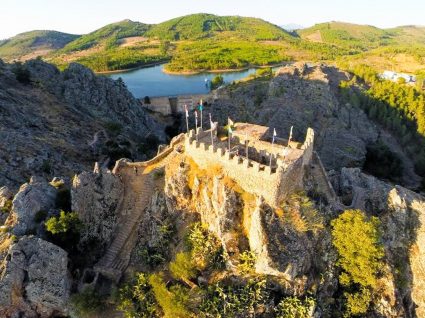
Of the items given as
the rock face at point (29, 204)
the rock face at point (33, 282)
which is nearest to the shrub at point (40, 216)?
the rock face at point (29, 204)

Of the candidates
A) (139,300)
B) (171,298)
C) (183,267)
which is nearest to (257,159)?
(183,267)

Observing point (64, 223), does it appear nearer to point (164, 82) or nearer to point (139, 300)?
point (139, 300)

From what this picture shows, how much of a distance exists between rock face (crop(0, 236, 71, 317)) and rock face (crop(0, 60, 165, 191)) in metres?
18.0

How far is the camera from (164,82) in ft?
530

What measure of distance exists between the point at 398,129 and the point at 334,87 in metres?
24.1

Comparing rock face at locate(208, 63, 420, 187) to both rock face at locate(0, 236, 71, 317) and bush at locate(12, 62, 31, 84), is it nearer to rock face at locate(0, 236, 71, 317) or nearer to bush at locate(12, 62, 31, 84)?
bush at locate(12, 62, 31, 84)

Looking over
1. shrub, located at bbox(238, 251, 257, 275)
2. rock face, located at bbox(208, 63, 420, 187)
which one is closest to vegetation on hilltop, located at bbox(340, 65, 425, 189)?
rock face, located at bbox(208, 63, 420, 187)

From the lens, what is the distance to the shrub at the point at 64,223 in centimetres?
3309

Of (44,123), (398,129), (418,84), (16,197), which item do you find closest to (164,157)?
(16,197)

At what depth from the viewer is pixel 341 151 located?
262 ft

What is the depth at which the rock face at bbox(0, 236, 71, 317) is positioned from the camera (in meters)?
29.0

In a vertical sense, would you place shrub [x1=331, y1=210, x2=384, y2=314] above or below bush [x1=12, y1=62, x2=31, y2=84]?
below

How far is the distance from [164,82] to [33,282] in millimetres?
139107

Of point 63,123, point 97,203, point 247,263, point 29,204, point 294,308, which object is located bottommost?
point 294,308
